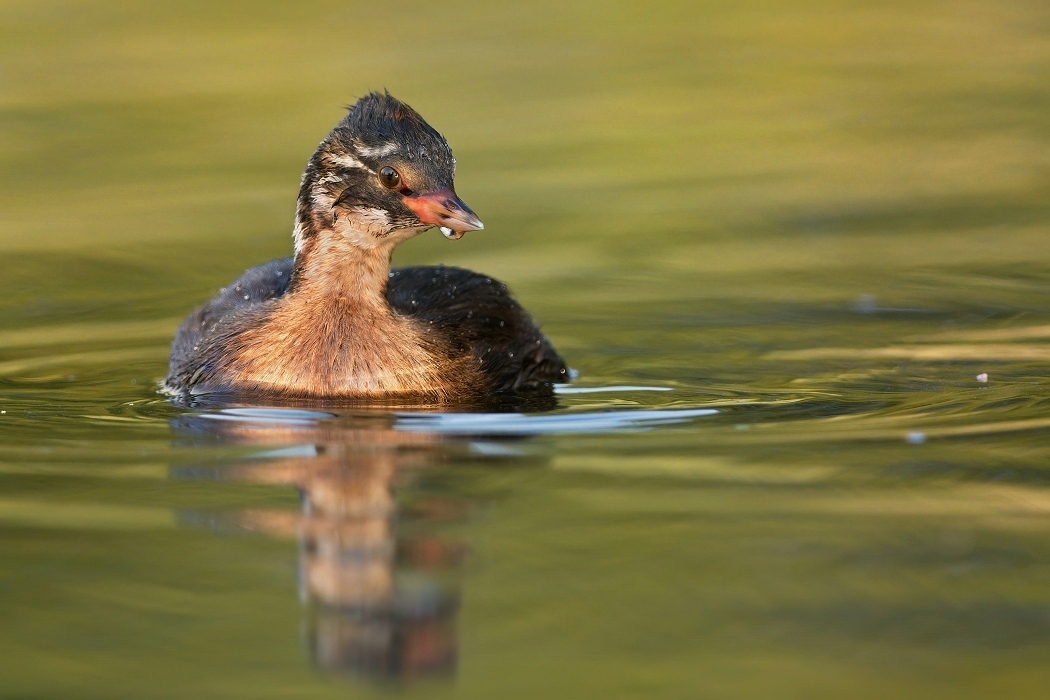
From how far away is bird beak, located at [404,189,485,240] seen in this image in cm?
875

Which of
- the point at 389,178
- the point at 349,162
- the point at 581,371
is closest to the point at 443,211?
the point at 389,178

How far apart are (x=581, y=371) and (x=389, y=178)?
5.71 ft

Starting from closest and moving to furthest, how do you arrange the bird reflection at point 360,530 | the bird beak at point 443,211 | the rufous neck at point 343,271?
the bird reflection at point 360,530
the bird beak at point 443,211
the rufous neck at point 343,271

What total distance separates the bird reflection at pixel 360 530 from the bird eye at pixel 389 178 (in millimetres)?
1291

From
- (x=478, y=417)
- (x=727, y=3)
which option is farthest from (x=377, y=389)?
(x=727, y=3)

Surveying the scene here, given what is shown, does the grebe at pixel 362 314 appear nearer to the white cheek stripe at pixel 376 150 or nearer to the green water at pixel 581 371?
the white cheek stripe at pixel 376 150

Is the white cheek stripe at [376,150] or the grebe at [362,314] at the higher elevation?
the white cheek stripe at [376,150]

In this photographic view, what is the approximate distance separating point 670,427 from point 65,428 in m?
2.83

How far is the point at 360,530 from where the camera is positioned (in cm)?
636

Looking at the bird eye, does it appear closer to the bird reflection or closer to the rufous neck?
the rufous neck

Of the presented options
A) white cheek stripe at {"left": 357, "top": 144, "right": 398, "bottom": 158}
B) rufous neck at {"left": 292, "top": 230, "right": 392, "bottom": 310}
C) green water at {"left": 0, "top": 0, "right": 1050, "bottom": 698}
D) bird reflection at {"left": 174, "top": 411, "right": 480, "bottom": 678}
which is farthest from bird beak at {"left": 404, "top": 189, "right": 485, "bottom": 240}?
bird reflection at {"left": 174, "top": 411, "right": 480, "bottom": 678}

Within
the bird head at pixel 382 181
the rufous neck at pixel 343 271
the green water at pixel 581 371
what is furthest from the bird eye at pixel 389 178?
the green water at pixel 581 371

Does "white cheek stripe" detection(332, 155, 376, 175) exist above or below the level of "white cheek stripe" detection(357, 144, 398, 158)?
below

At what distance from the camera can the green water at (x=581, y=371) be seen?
5.34 metres
